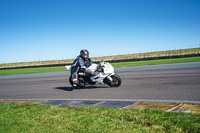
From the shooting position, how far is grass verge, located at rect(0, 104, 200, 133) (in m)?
3.22

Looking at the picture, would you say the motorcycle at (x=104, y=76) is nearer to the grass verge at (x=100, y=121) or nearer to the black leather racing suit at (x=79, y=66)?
the black leather racing suit at (x=79, y=66)

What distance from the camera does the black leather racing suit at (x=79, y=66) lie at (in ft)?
28.8

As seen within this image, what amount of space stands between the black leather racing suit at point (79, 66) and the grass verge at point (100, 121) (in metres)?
4.37

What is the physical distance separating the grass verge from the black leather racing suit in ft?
14.3

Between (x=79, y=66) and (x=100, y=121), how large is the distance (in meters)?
5.62

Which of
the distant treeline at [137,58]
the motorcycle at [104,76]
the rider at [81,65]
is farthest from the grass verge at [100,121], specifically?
the distant treeline at [137,58]

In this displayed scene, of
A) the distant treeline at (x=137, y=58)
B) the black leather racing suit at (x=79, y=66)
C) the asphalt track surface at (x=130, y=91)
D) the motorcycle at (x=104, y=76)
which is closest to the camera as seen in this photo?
the asphalt track surface at (x=130, y=91)

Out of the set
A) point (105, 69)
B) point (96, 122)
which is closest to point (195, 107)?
point (96, 122)

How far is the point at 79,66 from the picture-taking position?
358 inches

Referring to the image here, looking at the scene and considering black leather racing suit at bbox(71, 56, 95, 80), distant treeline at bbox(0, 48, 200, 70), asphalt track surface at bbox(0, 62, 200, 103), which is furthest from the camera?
distant treeline at bbox(0, 48, 200, 70)

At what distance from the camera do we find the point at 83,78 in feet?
29.9

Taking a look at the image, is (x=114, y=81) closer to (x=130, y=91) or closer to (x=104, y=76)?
(x=104, y=76)

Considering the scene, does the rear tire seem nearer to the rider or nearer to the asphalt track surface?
the asphalt track surface

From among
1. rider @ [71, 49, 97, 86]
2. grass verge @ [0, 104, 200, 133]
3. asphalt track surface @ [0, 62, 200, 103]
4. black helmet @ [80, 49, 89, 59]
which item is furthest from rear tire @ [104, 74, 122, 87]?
grass verge @ [0, 104, 200, 133]
